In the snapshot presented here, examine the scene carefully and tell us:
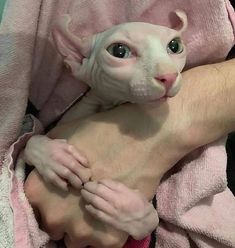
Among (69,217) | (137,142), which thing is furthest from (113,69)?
(69,217)

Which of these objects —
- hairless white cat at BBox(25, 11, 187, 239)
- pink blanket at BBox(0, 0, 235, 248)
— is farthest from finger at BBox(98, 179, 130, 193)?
pink blanket at BBox(0, 0, 235, 248)

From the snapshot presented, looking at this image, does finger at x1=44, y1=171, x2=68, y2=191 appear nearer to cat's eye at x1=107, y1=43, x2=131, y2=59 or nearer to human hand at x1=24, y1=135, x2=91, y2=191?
human hand at x1=24, y1=135, x2=91, y2=191

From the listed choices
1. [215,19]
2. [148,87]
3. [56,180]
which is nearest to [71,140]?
[56,180]

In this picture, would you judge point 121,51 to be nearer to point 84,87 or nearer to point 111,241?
point 84,87

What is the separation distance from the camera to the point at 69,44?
0.82m

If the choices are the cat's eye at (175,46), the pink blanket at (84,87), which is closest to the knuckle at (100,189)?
the pink blanket at (84,87)

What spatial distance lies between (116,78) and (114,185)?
0.53 feet

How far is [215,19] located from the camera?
85 centimetres

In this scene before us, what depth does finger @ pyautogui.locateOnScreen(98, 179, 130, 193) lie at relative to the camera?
0.79 meters

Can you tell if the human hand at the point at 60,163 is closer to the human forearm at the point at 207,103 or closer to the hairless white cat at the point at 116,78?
the hairless white cat at the point at 116,78

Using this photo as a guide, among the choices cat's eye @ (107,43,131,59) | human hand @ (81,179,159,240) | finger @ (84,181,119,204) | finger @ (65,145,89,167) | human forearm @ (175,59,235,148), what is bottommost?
human hand @ (81,179,159,240)

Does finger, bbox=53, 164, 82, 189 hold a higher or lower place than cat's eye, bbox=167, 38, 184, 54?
lower

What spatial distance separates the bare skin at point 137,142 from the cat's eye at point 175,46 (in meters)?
0.10

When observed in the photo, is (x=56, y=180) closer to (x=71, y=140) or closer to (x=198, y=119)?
(x=71, y=140)
